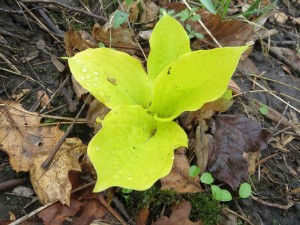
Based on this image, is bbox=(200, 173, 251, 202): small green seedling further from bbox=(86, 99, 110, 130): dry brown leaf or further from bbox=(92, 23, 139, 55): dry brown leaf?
bbox=(92, 23, 139, 55): dry brown leaf

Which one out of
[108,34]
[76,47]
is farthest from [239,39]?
[76,47]

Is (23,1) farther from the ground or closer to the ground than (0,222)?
farther from the ground

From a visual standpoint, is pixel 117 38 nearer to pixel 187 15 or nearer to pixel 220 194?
pixel 187 15

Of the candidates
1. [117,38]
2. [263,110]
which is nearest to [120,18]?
[117,38]

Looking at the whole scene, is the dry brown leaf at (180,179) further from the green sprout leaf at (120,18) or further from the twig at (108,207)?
the green sprout leaf at (120,18)

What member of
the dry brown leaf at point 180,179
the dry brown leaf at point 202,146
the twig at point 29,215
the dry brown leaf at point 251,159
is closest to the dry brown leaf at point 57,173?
the twig at point 29,215

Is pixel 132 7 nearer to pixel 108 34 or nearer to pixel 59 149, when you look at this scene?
pixel 108 34
